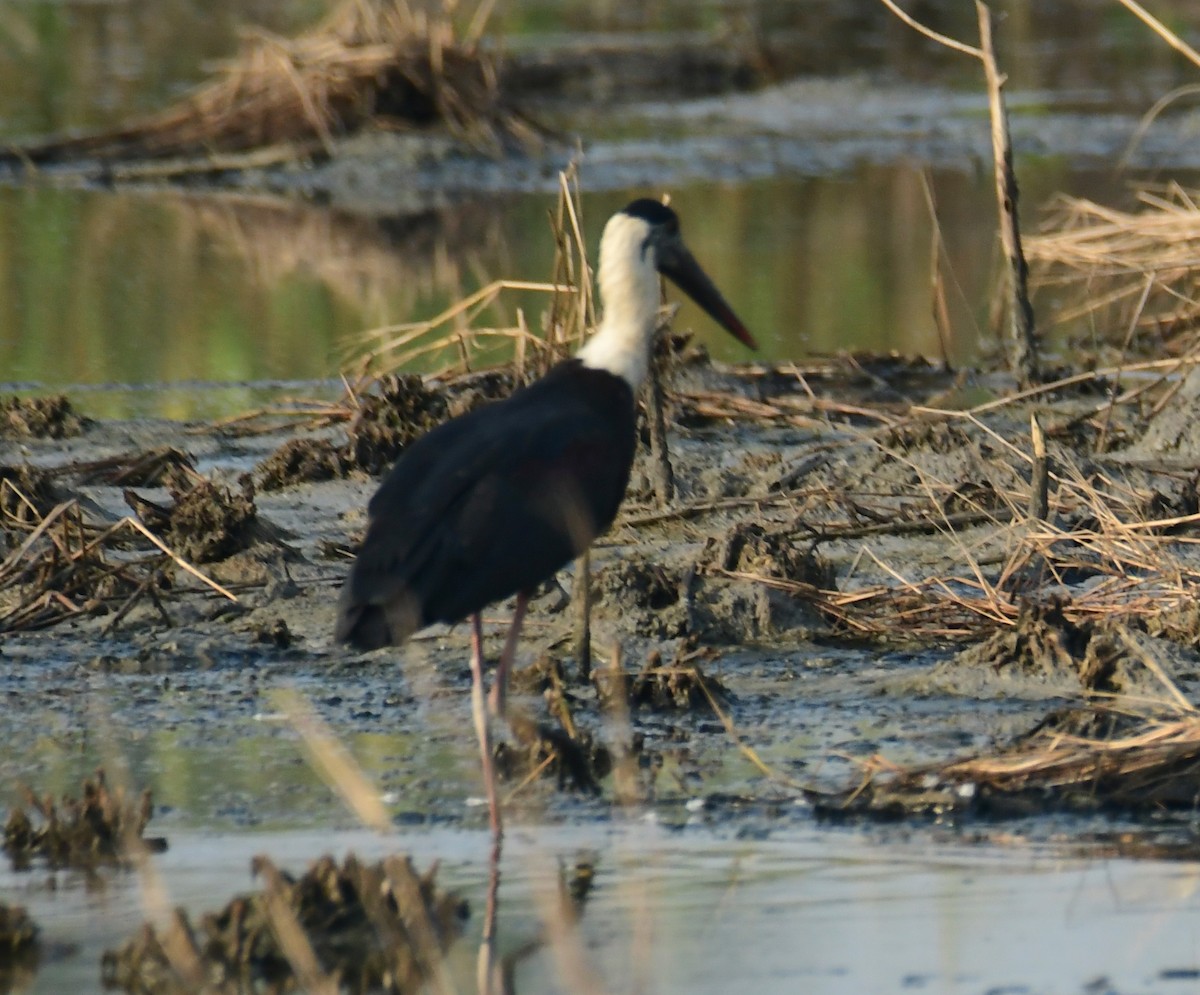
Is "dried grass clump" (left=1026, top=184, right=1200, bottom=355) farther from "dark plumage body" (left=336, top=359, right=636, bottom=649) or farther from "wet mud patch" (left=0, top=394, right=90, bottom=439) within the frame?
"wet mud patch" (left=0, top=394, right=90, bottom=439)

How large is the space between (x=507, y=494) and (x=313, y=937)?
1.24m

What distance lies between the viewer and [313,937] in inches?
153

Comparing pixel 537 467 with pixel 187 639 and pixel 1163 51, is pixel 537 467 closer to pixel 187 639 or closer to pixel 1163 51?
pixel 187 639

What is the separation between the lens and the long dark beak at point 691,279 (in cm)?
552

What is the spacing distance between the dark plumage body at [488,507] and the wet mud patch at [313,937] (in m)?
Result: 0.77

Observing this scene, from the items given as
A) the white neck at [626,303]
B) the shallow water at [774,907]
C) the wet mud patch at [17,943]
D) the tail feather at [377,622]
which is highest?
the white neck at [626,303]

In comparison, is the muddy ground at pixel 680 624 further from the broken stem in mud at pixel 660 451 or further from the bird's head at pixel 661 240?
the bird's head at pixel 661 240

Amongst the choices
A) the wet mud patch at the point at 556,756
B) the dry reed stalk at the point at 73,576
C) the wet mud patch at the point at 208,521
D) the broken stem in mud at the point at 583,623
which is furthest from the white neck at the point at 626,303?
the wet mud patch at the point at 208,521

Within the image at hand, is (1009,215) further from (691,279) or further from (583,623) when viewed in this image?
(583,623)

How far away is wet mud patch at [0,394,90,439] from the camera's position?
27.2 feet

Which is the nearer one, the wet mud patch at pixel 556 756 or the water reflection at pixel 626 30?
the wet mud patch at pixel 556 756

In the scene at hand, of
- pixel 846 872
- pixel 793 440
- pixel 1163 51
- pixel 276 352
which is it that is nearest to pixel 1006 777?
pixel 846 872

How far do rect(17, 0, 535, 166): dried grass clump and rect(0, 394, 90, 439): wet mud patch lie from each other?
6395 millimetres

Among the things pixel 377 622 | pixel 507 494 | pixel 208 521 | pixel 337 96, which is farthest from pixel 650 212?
pixel 337 96
